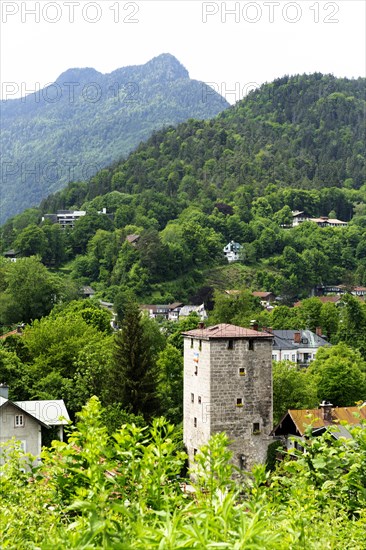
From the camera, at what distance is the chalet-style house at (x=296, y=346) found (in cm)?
7675

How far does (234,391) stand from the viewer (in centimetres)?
3766

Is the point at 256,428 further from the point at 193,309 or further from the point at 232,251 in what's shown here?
the point at 232,251

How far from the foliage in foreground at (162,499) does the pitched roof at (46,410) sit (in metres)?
23.4

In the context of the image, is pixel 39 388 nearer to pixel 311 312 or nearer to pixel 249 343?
pixel 249 343

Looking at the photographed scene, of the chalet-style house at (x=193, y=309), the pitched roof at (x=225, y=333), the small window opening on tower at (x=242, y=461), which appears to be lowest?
the small window opening on tower at (x=242, y=461)

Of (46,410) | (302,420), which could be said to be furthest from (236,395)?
(46,410)

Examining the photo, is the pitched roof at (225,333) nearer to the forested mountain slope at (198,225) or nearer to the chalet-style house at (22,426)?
the chalet-style house at (22,426)

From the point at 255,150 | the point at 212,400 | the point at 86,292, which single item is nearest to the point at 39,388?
the point at 212,400

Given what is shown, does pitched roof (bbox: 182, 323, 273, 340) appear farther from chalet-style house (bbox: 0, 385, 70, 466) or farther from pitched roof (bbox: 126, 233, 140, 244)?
pitched roof (bbox: 126, 233, 140, 244)

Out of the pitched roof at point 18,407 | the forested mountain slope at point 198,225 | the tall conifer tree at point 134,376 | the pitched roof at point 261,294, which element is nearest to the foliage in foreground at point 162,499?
the pitched roof at point 18,407

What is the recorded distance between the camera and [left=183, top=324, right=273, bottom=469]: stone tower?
37344 millimetres

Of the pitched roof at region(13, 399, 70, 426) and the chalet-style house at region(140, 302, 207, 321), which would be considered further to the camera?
the chalet-style house at region(140, 302, 207, 321)

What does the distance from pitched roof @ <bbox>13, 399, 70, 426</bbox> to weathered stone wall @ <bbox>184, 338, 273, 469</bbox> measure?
592 centimetres

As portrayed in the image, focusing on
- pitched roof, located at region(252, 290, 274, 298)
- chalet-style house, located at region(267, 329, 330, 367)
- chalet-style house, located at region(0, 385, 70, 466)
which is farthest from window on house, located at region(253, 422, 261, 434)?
pitched roof, located at region(252, 290, 274, 298)
